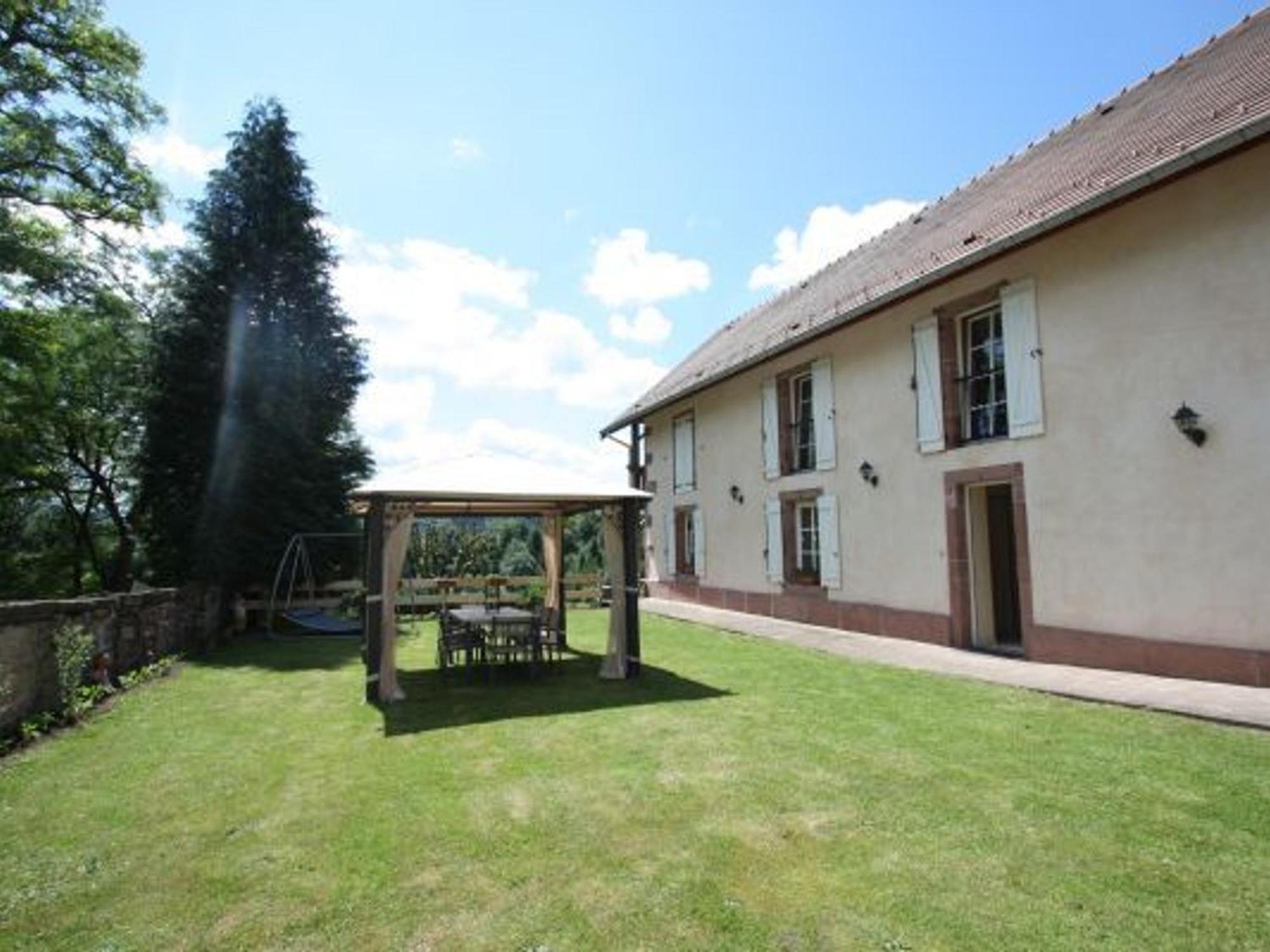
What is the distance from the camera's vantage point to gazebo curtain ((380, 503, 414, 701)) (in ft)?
24.5

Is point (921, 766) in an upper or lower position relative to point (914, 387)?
lower

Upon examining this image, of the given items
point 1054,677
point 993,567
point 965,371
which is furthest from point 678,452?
point 1054,677

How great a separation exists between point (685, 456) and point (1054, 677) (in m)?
10.2

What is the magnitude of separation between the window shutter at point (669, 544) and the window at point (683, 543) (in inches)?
3.3

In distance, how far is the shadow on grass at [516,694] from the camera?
6.65m

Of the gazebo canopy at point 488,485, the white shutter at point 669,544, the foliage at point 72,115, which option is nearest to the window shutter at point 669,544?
the white shutter at point 669,544

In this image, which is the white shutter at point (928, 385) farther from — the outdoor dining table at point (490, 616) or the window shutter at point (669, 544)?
the window shutter at point (669, 544)

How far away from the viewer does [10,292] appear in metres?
14.1

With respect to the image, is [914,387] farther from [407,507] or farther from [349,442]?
[349,442]

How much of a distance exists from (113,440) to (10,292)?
20.6 feet

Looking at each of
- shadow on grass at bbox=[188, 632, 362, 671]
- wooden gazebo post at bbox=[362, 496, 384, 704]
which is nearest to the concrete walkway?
wooden gazebo post at bbox=[362, 496, 384, 704]

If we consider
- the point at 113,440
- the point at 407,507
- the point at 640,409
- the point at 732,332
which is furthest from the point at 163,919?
the point at 113,440

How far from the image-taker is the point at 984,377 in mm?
9320

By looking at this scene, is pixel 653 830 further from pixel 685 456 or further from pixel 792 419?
pixel 685 456
